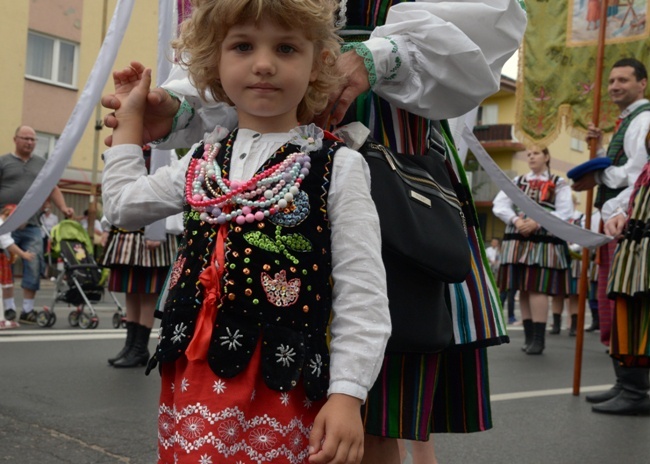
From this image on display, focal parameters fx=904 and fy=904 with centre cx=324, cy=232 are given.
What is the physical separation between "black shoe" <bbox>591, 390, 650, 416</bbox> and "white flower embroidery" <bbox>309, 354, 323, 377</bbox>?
3550 millimetres

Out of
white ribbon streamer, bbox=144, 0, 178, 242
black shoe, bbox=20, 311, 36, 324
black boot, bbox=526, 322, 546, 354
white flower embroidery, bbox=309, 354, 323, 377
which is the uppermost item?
white ribbon streamer, bbox=144, 0, 178, 242

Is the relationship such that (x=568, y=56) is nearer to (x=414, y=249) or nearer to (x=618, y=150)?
(x=618, y=150)

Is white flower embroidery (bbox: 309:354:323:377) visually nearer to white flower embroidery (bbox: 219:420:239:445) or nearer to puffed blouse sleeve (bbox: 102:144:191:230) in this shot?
white flower embroidery (bbox: 219:420:239:445)

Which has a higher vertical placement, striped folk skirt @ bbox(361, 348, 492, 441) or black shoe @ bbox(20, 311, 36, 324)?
striped folk skirt @ bbox(361, 348, 492, 441)

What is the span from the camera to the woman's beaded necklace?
160cm

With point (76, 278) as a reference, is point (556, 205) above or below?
above

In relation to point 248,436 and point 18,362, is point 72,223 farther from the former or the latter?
point 248,436

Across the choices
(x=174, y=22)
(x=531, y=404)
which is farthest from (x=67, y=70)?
(x=174, y=22)

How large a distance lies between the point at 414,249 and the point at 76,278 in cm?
743

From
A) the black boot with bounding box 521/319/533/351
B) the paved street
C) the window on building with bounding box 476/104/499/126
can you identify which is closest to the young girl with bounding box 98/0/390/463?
the paved street

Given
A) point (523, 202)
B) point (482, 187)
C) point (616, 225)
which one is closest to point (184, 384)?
point (523, 202)

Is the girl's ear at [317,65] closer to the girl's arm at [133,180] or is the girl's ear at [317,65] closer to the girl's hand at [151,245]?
the girl's arm at [133,180]

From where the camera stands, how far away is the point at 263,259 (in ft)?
5.16

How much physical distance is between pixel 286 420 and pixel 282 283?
235 millimetres
